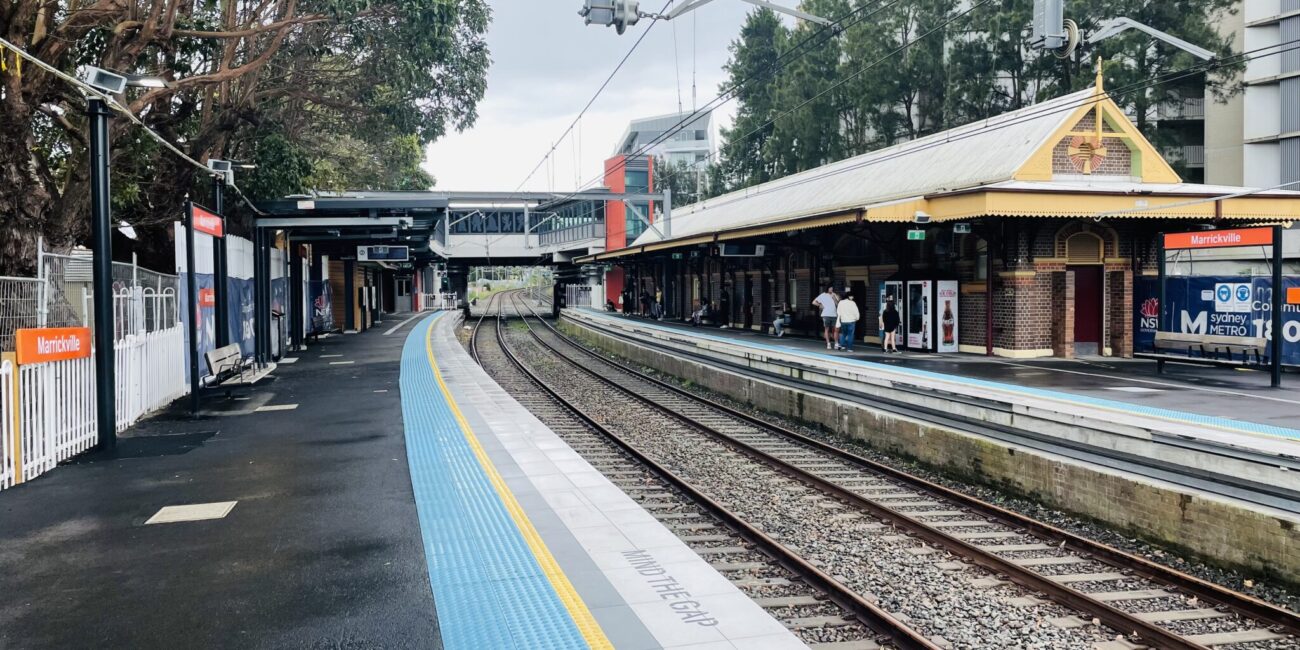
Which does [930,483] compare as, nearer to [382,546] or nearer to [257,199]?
[382,546]

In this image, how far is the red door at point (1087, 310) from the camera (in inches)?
761

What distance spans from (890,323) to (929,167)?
518cm

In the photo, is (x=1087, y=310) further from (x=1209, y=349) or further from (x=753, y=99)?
(x=753, y=99)

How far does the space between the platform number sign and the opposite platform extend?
43.3ft

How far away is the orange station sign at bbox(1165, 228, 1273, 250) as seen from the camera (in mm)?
14023

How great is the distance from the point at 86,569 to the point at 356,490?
8.56 ft

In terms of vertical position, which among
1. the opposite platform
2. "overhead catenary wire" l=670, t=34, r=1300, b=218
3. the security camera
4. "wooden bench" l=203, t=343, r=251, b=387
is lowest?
the opposite platform

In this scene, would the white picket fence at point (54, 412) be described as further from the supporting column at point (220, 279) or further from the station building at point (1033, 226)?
the station building at point (1033, 226)

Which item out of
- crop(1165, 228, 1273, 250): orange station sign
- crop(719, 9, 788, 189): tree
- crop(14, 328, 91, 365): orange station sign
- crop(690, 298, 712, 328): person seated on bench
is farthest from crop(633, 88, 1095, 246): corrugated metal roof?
crop(719, 9, 788, 189): tree

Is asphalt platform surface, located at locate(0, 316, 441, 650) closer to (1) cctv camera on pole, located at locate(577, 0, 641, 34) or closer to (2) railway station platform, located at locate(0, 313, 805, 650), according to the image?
(2) railway station platform, located at locate(0, 313, 805, 650)

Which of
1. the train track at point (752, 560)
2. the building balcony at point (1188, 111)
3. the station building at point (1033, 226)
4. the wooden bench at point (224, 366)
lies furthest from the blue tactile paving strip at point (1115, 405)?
the building balcony at point (1188, 111)

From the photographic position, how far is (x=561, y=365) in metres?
24.7

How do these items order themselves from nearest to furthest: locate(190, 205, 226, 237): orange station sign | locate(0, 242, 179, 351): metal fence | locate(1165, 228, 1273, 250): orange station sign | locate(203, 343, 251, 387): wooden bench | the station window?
locate(0, 242, 179, 351): metal fence, locate(190, 205, 226, 237): orange station sign, locate(1165, 228, 1273, 250): orange station sign, locate(203, 343, 251, 387): wooden bench, the station window

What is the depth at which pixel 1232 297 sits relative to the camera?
1619cm
